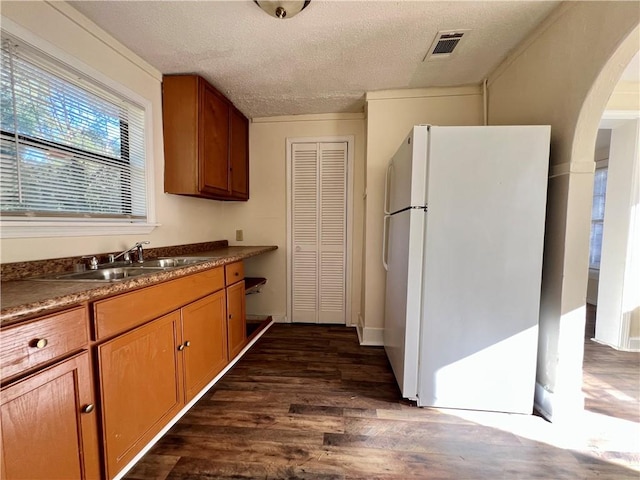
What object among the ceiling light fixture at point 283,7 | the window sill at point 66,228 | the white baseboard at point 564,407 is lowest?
the white baseboard at point 564,407

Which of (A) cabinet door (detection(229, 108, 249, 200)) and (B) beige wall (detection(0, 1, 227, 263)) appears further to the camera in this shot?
(A) cabinet door (detection(229, 108, 249, 200))

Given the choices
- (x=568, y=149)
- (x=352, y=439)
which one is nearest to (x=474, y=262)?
(x=568, y=149)

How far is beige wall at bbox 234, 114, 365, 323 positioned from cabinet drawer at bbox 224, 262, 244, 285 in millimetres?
879

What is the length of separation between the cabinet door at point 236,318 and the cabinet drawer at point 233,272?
0.15ft

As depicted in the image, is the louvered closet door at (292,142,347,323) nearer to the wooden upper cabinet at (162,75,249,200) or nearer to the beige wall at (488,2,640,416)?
the wooden upper cabinet at (162,75,249,200)

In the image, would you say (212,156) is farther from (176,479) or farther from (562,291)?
(562,291)

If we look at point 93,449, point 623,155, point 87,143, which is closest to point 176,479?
point 93,449

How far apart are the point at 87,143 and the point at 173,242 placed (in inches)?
36.1

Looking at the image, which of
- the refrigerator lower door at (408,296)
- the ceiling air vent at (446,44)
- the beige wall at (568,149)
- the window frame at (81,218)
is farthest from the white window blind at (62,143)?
the beige wall at (568,149)

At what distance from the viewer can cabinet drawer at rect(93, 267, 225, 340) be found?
103 centimetres

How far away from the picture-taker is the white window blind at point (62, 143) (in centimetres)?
116

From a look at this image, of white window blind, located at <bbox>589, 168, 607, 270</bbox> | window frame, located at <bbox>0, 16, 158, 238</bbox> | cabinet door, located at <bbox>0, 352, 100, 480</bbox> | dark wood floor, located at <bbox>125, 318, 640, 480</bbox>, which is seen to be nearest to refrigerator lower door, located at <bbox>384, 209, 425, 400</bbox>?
dark wood floor, located at <bbox>125, 318, 640, 480</bbox>

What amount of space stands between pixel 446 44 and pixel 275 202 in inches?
83.5

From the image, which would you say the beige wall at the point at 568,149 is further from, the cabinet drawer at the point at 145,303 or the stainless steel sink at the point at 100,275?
the stainless steel sink at the point at 100,275
